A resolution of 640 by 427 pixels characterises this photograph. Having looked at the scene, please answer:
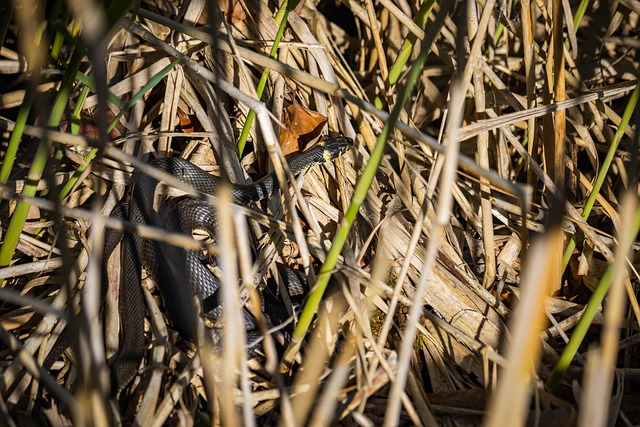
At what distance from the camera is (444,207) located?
1.43m

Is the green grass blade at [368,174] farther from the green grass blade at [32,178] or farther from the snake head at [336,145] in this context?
the snake head at [336,145]

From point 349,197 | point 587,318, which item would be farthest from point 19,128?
point 587,318

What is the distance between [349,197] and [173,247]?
0.99 meters

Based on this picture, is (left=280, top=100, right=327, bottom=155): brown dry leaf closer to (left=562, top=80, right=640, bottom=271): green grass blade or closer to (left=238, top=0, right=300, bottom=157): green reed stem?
(left=238, top=0, right=300, bottom=157): green reed stem

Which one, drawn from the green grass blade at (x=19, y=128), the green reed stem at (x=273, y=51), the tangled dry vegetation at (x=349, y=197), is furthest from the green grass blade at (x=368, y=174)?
the green grass blade at (x=19, y=128)

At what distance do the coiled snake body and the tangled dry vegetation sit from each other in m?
0.08

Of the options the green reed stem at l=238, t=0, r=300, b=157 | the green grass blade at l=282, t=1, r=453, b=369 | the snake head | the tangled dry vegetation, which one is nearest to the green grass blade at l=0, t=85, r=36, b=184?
the tangled dry vegetation

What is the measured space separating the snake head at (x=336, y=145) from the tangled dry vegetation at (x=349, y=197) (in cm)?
6

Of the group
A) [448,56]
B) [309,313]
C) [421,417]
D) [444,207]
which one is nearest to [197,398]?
[309,313]

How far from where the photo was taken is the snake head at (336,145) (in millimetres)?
3395

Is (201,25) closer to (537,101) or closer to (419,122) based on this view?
(419,122)

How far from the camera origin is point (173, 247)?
3.12 m

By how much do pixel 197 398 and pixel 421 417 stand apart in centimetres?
94

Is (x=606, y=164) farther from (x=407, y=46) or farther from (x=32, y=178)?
(x=32, y=178)
